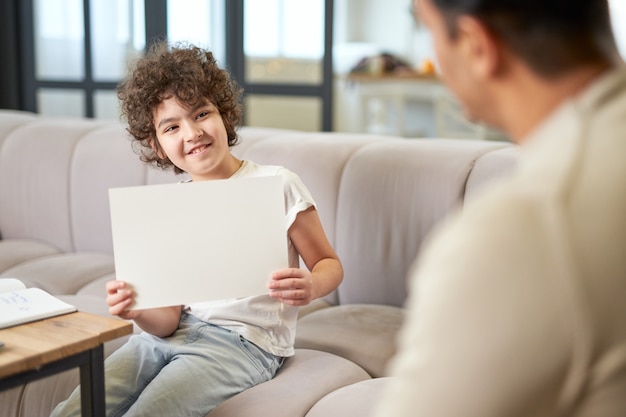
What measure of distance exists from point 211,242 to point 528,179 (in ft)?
3.18

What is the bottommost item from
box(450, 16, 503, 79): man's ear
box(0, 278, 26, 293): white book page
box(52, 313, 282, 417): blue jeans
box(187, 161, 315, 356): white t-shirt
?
box(52, 313, 282, 417): blue jeans

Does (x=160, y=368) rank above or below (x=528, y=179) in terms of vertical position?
below

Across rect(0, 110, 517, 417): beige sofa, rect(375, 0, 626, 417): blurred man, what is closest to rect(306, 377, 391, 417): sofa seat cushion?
rect(0, 110, 517, 417): beige sofa

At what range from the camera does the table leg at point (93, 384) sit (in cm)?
127

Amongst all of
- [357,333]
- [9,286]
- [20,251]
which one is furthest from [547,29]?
[20,251]

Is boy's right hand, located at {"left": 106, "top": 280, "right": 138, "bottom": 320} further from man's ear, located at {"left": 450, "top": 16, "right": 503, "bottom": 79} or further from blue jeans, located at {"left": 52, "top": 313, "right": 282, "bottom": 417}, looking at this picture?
man's ear, located at {"left": 450, "top": 16, "right": 503, "bottom": 79}

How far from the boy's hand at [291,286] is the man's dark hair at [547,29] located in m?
0.93

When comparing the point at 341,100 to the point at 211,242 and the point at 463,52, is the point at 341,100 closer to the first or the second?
the point at 211,242

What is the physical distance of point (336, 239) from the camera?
7.47 feet

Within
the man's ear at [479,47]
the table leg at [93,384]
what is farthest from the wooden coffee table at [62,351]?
the man's ear at [479,47]

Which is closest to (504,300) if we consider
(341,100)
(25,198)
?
(25,198)

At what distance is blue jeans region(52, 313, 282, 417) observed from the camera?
1487 mm

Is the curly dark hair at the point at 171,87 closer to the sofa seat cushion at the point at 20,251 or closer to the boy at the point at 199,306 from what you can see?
the boy at the point at 199,306

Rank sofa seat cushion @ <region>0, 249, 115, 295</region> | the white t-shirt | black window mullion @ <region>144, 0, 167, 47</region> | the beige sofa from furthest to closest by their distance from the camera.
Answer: black window mullion @ <region>144, 0, 167, 47</region> < sofa seat cushion @ <region>0, 249, 115, 295</region> < the beige sofa < the white t-shirt
